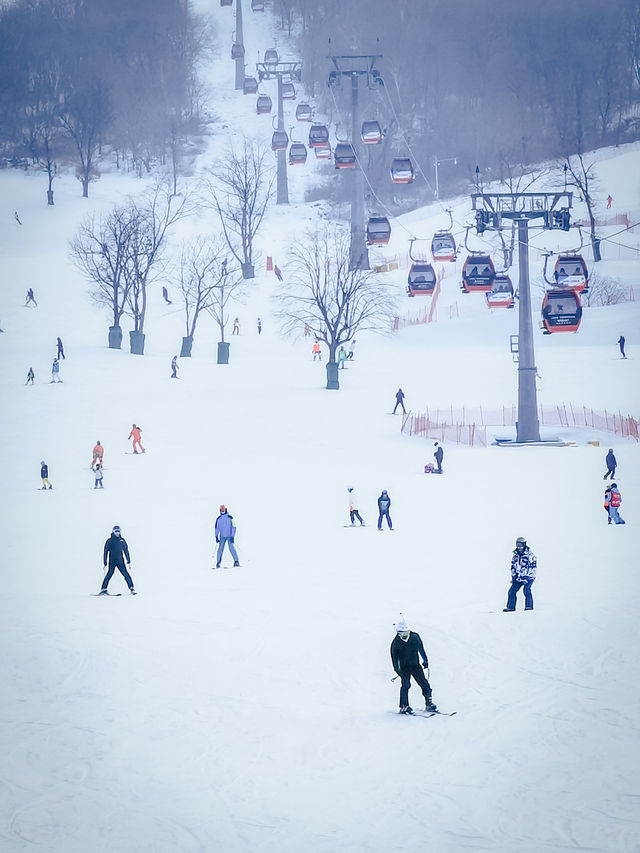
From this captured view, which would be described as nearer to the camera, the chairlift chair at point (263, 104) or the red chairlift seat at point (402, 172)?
the red chairlift seat at point (402, 172)

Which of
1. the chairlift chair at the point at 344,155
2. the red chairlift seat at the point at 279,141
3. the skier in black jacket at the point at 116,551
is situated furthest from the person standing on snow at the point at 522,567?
the red chairlift seat at the point at 279,141

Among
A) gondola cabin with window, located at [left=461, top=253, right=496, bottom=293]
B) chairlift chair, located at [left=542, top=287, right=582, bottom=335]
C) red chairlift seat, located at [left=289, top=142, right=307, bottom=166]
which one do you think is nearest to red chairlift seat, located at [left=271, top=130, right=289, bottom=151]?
red chairlift seat, located at [left=289, top=142, right=307, bottom=166]

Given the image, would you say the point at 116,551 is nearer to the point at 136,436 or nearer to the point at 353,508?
the point at 353,508

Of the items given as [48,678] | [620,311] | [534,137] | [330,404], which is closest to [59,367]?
[330,404]

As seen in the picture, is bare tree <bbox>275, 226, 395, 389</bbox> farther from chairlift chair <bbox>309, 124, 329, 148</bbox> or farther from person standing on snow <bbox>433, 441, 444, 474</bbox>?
person standing on snow <bbox>433, 441, 444, 474</bbox>

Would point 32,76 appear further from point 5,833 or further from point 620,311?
point 5,833

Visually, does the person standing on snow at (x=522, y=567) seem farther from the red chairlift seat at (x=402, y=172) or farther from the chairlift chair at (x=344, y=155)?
the chairlift chair at (x=344, y=155)
